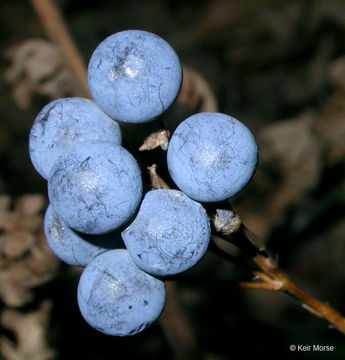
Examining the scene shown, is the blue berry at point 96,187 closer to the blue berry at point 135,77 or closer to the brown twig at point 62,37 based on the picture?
the blue berry at point 135,77

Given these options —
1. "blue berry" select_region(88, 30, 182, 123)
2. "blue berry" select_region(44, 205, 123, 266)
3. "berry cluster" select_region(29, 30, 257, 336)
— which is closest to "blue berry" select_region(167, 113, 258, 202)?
"berry cluster" select_region(29, 30, 257, 336)

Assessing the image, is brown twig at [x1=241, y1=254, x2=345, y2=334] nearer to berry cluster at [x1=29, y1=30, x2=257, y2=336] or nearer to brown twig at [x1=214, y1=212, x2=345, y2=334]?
brown twig at [x1=214, y1=212, x2=345, y2=334]

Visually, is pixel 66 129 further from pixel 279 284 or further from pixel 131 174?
pixel 279 284

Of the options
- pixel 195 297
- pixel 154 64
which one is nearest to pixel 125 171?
pixel 154 64

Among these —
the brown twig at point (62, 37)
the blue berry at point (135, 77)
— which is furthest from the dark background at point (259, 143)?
the blue berry at point (135, 77)

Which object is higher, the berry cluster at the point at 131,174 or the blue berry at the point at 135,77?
the blue berry at the point at 135,77

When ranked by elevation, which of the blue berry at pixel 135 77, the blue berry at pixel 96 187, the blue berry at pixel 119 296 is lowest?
the blue berry at pixel 119 296

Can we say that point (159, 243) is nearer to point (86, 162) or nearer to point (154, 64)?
point (86, 162)
